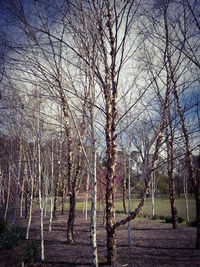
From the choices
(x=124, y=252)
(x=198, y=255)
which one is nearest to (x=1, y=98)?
(x=124, y=252)

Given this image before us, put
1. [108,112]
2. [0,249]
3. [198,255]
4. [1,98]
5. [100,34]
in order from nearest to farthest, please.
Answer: [100,34], [108,112], [1,98], [198,255], [0,249]

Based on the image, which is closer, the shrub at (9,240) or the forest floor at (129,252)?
the forest floor at (129,252)

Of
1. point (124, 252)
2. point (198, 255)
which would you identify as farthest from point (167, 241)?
point (124, 252)

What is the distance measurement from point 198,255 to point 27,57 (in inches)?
271

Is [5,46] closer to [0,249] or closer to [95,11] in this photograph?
[95,11]

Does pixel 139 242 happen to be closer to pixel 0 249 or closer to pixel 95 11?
pixel 0 249

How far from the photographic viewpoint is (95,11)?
323cm

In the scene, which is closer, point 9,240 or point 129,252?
point 129,252

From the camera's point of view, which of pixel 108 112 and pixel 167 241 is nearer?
pixel 108 112

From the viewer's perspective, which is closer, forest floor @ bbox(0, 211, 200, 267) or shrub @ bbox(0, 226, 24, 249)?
forest floor @ bbox(0, 211, 200, 267)

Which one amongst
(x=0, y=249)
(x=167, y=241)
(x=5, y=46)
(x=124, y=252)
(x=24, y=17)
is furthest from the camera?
(x=167, y=241)

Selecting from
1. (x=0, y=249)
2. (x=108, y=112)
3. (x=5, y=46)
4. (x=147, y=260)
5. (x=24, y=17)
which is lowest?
(x=0, y=249)

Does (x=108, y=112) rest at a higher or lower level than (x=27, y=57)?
lower

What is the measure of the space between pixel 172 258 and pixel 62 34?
6498 millimetres
